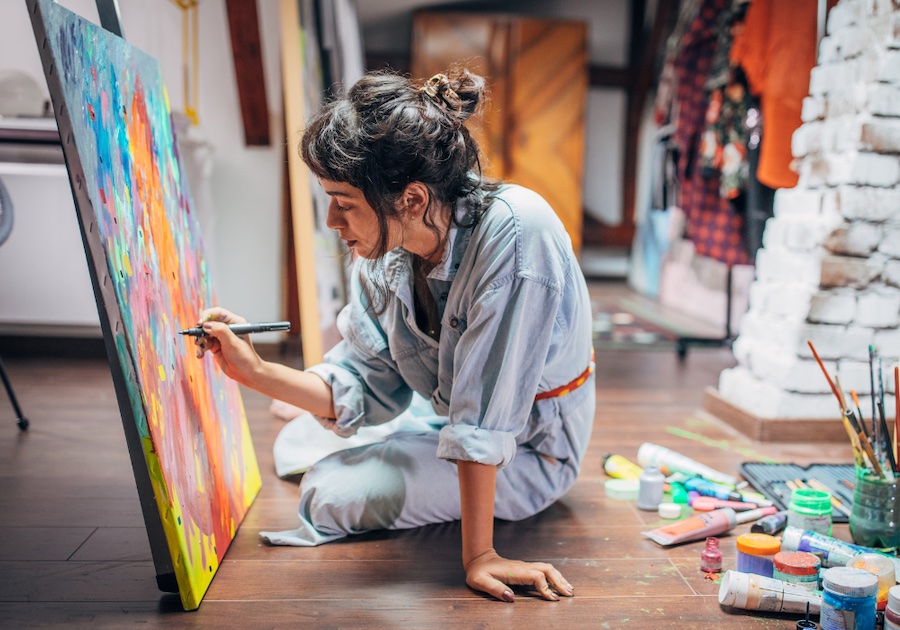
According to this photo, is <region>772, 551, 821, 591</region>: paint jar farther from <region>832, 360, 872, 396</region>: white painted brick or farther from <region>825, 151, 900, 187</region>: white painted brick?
<region>825, 151, 900, 187</region>: white painted brick

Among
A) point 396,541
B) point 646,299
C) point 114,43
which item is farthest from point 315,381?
point 646,299

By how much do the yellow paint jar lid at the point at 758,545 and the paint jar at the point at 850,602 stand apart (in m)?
0.19

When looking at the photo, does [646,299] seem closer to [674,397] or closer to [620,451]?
[674,397]

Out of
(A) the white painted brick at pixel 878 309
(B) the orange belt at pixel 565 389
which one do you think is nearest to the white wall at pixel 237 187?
(B) the orange belt at pixel 565 389

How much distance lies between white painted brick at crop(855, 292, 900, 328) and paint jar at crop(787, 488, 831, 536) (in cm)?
79

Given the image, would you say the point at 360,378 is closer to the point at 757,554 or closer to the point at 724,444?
the point at 757,554

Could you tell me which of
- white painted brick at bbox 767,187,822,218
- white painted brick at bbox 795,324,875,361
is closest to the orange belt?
white painted brick at bbox 795,324,875,361

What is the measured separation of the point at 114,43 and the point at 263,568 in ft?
2.76

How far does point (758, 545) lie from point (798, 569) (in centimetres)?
9

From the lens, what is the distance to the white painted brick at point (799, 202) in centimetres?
217

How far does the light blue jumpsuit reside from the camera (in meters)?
1.27

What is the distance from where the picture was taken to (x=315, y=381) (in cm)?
152

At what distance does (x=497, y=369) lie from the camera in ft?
4.15

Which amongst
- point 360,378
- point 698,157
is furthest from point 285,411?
point 698,157
